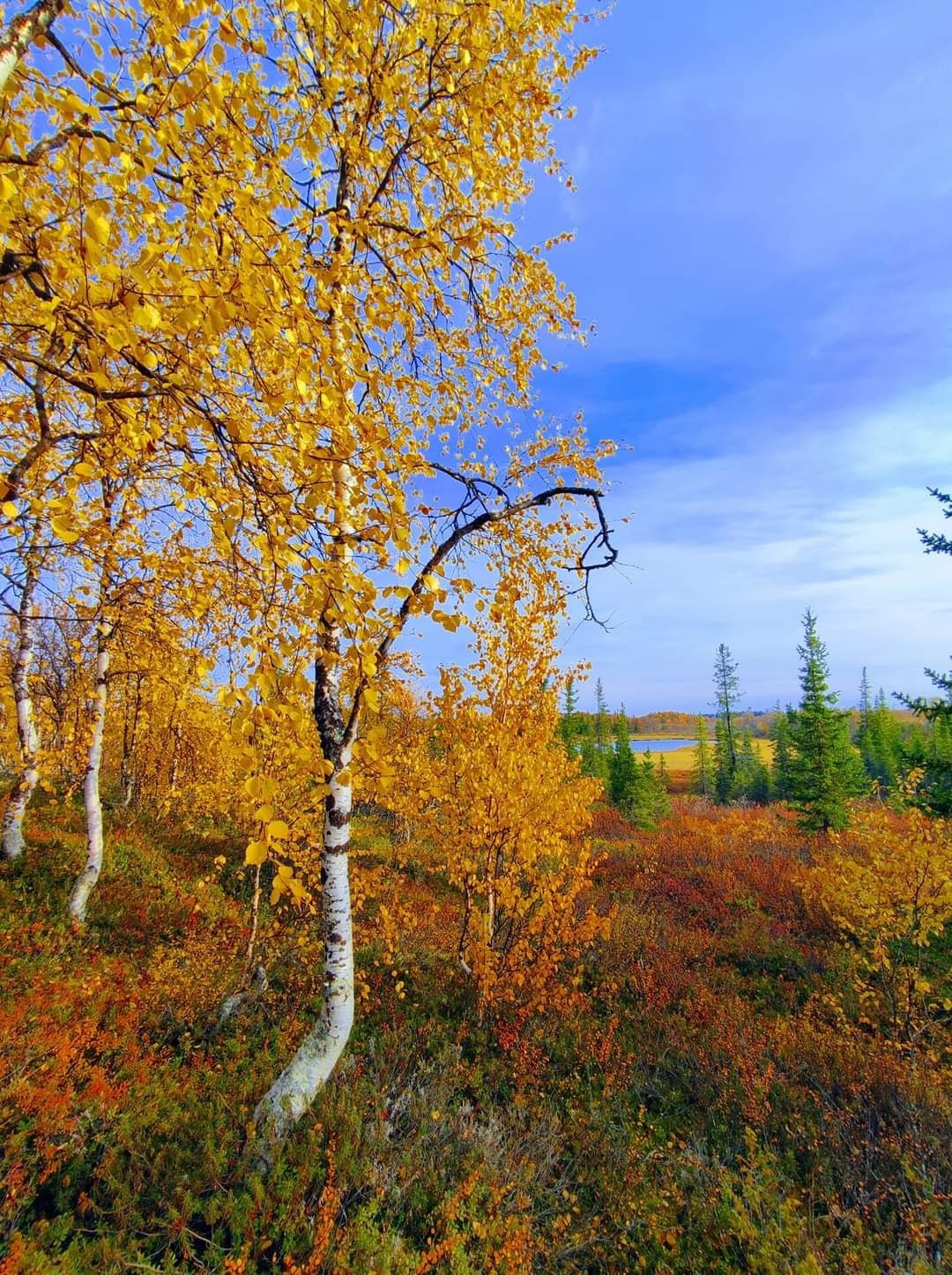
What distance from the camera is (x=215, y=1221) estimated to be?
3742 mm

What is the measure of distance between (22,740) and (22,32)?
31.1 feet

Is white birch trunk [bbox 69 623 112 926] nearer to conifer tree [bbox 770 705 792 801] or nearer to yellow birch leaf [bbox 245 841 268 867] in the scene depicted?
yellow birch leaf [bbox 245 841 268 867]

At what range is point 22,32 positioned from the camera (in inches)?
82.1

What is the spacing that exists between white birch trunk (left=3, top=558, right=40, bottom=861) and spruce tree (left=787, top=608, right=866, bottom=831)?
26470mm

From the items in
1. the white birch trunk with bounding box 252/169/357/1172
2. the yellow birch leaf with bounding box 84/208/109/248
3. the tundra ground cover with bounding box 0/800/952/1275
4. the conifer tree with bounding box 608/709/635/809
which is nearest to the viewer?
the yellow birch leaf with bounding box 84/208/109/248

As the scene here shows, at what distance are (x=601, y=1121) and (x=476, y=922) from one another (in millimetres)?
2912

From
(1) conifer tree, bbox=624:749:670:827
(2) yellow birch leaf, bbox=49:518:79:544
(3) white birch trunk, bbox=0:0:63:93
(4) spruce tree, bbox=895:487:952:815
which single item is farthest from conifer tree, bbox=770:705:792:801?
(3) white birch trunk, bbox=0:0:63:93

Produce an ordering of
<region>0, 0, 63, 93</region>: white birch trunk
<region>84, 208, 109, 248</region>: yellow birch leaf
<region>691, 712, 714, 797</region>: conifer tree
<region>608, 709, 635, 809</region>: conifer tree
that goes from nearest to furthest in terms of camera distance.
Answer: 1. <region>84, 208, 109, 248</region>: yellow birch leaf
2. <region>0, 0, 63, 93</region>: white birch trunk
3. <region>608, 709, 635, 809</region>: conifer tree
4. <region>691, 712, 714, 797</region>: conifer tree

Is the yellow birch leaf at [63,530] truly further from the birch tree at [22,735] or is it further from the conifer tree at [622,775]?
the conifer tree at [622,775]

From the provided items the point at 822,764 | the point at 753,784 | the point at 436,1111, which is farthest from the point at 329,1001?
the point at 753,784

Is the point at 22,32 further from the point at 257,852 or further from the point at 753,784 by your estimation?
the point at 753,784

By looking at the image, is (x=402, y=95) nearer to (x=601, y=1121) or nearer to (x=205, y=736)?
(x=601, y=1121)

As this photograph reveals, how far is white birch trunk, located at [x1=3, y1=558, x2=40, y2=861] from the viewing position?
7600 millimetres

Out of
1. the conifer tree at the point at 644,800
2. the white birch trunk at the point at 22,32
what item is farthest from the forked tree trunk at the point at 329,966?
the conifer tree at the point at 644,800
